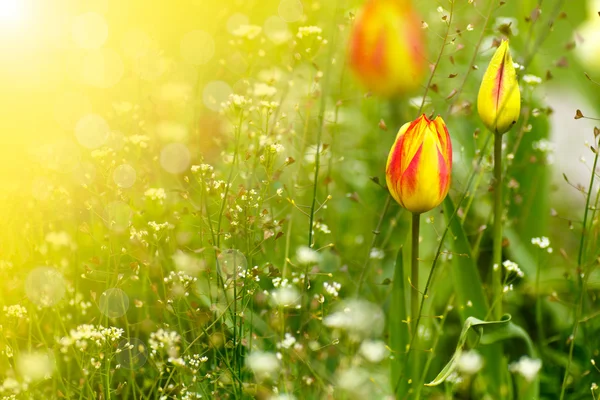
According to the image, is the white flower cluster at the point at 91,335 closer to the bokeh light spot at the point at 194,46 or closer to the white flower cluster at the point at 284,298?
the white flower cluster at the point at 284,298

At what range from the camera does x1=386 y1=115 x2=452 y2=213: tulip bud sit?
956 mm

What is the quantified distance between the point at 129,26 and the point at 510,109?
166 cm

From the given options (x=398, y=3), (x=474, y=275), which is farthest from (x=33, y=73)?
(x=474, y=275)

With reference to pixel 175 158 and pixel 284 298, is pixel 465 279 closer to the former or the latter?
pixel 284 298

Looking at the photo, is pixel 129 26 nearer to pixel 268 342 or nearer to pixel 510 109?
pixel 268 342

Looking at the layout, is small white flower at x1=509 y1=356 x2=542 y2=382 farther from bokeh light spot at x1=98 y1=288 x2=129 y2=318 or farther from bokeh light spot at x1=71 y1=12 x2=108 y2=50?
bokeh light spot at x1=71 y1=12 x2=108 y2=50

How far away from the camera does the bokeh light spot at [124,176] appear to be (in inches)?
51.0

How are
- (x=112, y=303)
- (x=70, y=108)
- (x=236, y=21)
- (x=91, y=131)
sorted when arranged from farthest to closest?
(x=236, y=21) → (x=70, y=108) → (x=91, y=131) → (x=112, y=303)

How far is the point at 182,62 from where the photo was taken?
2162 millimetres

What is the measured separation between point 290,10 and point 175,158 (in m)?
0.73

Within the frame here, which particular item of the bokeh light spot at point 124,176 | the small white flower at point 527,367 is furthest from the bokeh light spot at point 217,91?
the small white flower at point 527,367

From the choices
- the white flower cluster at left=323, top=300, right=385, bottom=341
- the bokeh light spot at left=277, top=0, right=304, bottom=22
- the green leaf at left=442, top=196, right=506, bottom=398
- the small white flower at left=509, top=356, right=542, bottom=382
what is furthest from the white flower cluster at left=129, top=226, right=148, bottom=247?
the bokeh light spot at left=277, top=0, right=304, bottom=22

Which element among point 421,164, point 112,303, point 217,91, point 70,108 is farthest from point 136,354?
point 217,91

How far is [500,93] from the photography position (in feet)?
3.39
